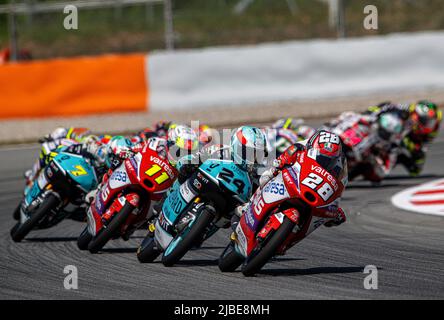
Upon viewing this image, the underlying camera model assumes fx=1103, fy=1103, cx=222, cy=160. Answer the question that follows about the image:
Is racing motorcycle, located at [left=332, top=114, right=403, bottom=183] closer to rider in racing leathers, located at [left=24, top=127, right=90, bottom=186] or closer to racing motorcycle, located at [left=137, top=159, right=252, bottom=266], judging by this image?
rider in racing leathers, located at [left=24, top=127, right=90, bottom=186]

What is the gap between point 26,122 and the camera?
816 inches

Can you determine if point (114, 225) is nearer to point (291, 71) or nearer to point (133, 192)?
point (133, 192)

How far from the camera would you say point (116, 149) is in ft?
33.5

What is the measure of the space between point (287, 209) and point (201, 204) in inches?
37.3

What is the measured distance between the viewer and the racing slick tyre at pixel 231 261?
8.59 m

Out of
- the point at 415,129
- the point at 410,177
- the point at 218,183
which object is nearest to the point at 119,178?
the point at 218,183

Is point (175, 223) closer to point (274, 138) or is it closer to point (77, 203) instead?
point (77, 203)

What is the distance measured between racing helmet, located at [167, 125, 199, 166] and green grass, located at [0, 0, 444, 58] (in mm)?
16191

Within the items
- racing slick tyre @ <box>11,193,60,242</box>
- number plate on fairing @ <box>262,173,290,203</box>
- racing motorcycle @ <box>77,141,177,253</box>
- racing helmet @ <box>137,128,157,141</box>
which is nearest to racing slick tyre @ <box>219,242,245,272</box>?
number plate on fairing @ <box>262,173,290,203</box>

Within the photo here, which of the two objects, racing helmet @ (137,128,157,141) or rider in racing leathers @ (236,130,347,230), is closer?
rider in racing leathers @ (236,130,347,230)

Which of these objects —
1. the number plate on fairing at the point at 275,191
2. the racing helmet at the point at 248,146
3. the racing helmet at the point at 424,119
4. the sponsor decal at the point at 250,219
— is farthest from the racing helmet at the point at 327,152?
the racing helmet at the point at 424,119

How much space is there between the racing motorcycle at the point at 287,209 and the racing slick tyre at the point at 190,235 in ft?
1.05

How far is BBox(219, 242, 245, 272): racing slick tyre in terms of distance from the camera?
8586 millimetres
